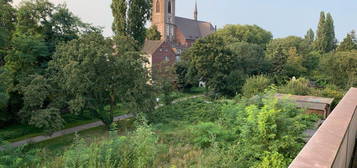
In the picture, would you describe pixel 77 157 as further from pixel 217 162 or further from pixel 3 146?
pixel 3 146

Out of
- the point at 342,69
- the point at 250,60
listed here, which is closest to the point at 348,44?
the point at 342,69

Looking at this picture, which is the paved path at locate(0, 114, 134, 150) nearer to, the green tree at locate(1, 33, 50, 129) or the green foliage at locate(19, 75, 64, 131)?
the green tree at locate(1, 33, 50, 129)

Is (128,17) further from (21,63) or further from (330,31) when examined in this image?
(330,31)

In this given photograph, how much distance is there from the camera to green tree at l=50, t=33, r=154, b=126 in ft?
48.7

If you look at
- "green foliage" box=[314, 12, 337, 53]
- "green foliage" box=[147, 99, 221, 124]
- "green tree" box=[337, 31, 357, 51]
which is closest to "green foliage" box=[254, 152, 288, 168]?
"green foliage" box=[147, 99, 221, 124]

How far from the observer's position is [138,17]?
977 inches

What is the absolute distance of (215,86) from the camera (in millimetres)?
27688

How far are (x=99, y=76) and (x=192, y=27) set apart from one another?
51.6 m

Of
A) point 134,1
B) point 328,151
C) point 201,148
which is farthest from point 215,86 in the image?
point 328,151

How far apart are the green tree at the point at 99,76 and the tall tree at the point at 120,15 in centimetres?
820

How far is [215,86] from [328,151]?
26.1 meters

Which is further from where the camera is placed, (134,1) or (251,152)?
(134,1)

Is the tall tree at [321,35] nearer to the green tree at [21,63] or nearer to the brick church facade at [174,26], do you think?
the brick church facade at [174,26]

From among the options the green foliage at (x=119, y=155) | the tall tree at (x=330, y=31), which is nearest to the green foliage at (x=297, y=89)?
the green foliage at (x=119, y=155)
